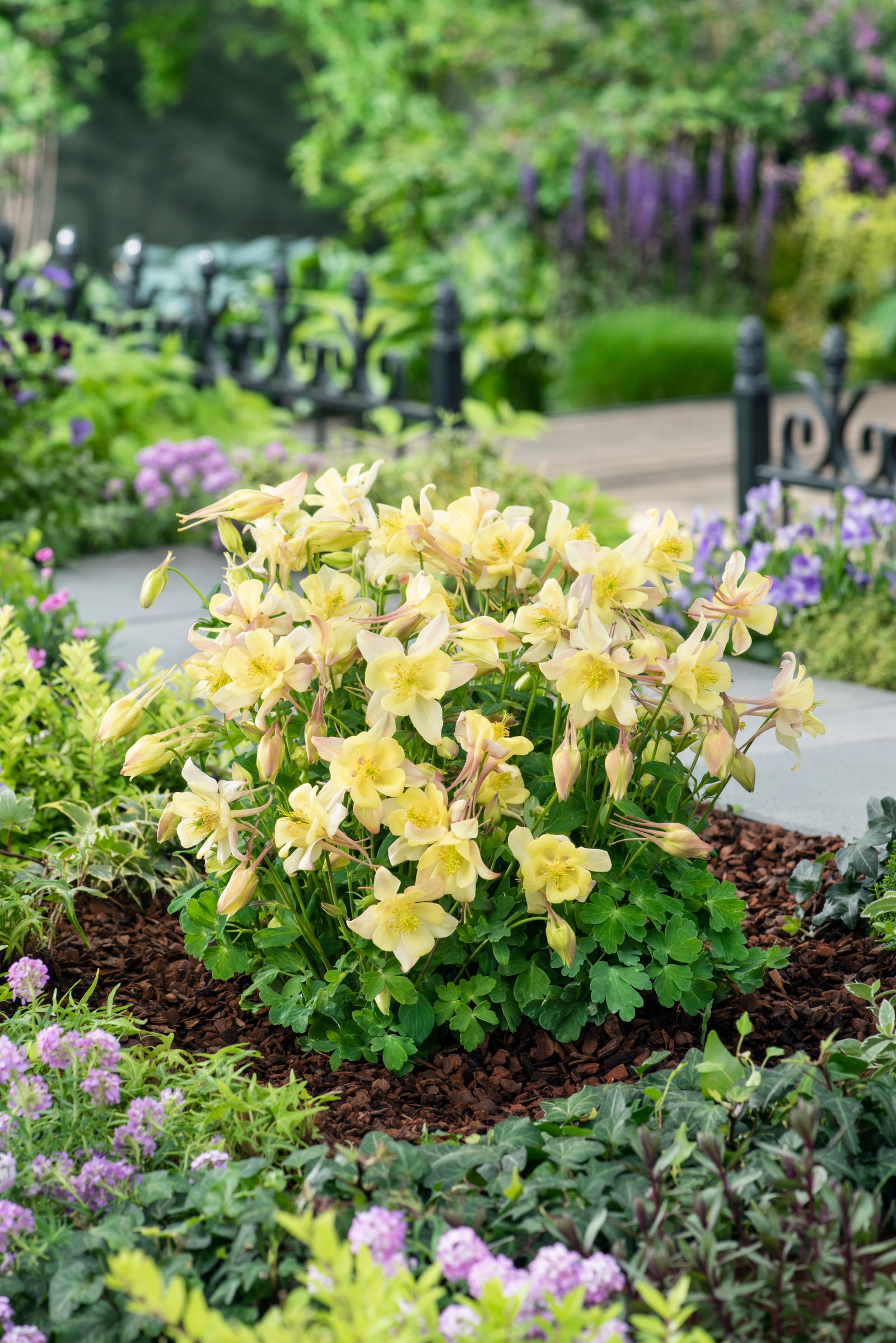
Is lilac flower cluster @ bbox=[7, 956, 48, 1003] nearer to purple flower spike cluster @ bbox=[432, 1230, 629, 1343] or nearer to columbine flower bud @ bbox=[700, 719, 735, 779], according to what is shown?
purple flower spike cluster @ bbox=[432, 1230, 629, 1343]

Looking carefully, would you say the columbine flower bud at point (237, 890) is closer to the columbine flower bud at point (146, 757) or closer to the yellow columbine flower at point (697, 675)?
the columbine flower bud at point (146, 757)

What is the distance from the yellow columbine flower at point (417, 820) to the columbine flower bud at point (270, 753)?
0.55 feet

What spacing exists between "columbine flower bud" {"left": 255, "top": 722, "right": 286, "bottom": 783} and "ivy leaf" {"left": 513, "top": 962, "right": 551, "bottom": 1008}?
47cm

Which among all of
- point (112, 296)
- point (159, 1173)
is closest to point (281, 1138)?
point (159, 1173)

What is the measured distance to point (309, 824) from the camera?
192 cm

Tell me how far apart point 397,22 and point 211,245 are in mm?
2499

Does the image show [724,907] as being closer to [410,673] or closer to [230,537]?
[410,673]

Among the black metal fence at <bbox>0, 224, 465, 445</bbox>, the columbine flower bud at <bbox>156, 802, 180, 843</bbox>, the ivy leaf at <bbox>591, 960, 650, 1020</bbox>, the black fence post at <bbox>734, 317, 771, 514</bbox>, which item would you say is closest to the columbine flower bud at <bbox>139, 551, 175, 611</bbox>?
the columbine flower bud at <bbox>156, 802, 180, 843</bbox>

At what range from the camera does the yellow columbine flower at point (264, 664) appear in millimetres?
1920

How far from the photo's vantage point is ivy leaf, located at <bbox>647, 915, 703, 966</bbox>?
2.04 metres

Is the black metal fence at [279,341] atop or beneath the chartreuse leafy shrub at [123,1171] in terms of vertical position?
atop

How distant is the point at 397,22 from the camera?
1226cm

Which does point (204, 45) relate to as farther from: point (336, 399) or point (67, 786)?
point (67, 786)

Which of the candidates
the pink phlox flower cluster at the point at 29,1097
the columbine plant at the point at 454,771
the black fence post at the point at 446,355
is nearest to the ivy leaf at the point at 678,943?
the columbine plant at the point at 454,771
